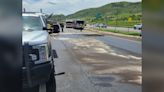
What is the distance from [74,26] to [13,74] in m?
79.5

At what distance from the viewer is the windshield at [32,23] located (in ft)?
24.9

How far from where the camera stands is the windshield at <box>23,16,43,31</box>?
7575 millimetres

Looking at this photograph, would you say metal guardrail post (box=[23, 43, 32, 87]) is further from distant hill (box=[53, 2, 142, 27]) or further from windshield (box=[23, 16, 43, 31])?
distant hill (box=[53, 2, 142, 27])

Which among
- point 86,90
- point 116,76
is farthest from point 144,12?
point 116,76

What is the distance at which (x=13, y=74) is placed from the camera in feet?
4.33

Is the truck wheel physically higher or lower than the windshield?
lower

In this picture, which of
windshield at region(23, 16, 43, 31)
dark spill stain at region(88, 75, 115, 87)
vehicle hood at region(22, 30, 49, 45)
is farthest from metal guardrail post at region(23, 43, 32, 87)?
dark spill stain at region(88, 75, 115, 87)

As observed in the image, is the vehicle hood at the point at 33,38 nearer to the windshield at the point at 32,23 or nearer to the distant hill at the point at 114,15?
the windshield at the point at 32,23

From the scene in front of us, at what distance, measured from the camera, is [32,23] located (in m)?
7.84

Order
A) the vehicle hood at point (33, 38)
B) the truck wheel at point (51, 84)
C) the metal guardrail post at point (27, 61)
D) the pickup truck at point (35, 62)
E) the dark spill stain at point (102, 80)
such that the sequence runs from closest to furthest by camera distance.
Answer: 1. the metal guardrail post at point (27, 61)
2. the pickup truck at point (35, 62)
3. the vehicle hood at point (33, 38)
4. the truck wheel at point (51, 84)
5. the dark spill stain at point (102, 80)

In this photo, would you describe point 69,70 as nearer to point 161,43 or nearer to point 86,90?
point 86,90

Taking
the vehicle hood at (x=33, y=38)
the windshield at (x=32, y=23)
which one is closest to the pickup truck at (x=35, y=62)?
the vehicle hood at (x=33, y=38)

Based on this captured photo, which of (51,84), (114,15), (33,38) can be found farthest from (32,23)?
(114,15)

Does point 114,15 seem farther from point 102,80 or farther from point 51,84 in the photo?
point 51,84
